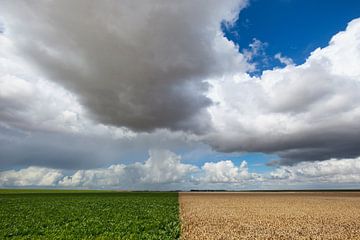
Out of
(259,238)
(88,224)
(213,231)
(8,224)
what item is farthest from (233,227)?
(8,224)

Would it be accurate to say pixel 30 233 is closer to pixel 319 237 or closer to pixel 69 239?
pixel 69 239

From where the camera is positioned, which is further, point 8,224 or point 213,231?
point 8,224

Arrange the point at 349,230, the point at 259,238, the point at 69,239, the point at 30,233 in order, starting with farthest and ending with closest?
1. the point at 349,230
2. the point at 30,233
3. the point at 259,238
4. the point at 69,239

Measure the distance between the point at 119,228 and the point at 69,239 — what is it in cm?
514

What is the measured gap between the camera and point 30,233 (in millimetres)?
22734

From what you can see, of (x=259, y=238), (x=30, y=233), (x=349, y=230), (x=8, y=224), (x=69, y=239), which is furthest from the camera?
(x=8, y=224)

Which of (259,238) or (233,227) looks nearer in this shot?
(259,238)

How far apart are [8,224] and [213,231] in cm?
1840

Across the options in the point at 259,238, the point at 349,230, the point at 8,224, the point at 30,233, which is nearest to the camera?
the point at 259,238

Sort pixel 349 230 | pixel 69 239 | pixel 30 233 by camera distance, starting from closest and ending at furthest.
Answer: pixel 69 239 → pixel 30 233 → pixel 349 230

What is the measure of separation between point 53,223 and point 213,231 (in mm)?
14655

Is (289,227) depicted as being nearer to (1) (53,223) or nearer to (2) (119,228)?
(2) (119,228)

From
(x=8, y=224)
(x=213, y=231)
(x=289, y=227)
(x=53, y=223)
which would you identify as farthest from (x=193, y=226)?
(x=8, y=224)

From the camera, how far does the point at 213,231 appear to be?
76.9 feet
